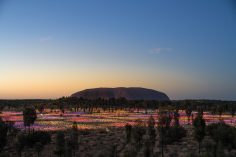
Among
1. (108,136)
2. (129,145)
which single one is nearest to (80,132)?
(108,136)

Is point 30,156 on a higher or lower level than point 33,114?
lower

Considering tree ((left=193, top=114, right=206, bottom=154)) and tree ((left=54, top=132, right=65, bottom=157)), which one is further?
tree ((left=193, top=114, right=206, bottom=154))

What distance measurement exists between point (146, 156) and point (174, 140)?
26.2 m

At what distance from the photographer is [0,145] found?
56938mm

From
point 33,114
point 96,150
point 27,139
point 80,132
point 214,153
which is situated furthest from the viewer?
point 80,132

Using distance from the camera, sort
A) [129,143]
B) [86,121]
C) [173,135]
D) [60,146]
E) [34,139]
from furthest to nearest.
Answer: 1. [86,121]
2. [129,143]
3. [173,135]
4. [34,139]
5. [60,146]

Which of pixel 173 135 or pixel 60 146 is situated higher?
pixel 173 135

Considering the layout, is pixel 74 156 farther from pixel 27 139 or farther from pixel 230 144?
pixel 230 144

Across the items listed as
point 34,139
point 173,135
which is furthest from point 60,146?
point 173,135

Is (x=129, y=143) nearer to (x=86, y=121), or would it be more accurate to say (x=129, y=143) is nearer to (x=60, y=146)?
(x=60, y=146)

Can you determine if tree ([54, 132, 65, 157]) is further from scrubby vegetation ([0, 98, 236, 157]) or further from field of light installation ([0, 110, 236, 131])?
field of light installation ([0, 110, 236, 131])

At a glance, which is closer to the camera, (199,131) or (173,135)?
(199,131)

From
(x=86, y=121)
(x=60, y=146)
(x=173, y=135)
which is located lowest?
(x=86, y=121)

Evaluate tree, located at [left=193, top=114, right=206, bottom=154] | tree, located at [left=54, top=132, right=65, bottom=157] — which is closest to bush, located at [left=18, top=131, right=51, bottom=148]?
tree, located at [left=54, top=132, right=65, bottom=157]
